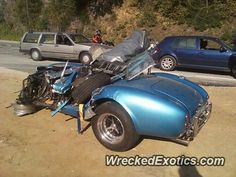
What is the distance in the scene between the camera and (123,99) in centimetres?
573

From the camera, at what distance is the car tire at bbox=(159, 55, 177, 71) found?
15.4m

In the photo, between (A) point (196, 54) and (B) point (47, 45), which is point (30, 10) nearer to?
(B) point (47, 45)

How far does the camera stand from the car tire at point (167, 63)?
15438mm

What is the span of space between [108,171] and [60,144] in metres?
1.24

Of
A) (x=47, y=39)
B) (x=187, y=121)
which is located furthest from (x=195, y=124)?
(x=47, y=39)

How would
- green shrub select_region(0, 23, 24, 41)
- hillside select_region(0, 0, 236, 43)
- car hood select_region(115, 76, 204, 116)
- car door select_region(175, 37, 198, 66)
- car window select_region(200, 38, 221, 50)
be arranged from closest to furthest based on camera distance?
car hood select_region(115, 76, 204, 116) < car window select_region(200, 38, 221, 50) < car door select_region(175, 37, 198, 66) < hillside select_region(0, 0, 236, 43) < green shrub select_region(0, 23, 24, 41)

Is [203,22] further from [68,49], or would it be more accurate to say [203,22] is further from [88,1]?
[88,1]

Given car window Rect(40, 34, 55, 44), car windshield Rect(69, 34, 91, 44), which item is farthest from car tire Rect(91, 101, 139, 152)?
car window Rect(40, 34, 55, 44)

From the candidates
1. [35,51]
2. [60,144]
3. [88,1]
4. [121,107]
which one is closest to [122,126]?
[121,107]

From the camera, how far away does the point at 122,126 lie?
5.80 m

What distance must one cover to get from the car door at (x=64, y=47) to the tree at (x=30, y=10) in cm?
1886

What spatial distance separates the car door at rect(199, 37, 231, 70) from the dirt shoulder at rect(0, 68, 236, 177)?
6606 millimetres

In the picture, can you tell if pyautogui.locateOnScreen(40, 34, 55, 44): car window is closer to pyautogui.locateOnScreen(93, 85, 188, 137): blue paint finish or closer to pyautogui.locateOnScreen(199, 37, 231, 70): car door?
pyautogui.locateOnScreen(199, 37, 231, 70): car door

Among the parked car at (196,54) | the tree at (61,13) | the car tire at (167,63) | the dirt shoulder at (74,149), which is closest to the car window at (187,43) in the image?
the parked car at (196,54)
